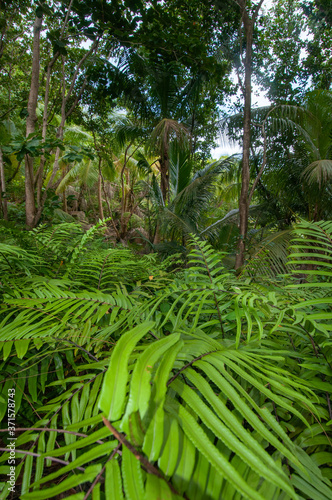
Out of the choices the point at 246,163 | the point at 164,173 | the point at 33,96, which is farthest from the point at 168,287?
the point at 164,173

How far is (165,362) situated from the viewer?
33 cm

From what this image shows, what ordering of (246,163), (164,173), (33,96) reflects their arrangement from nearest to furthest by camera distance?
1. (33,96)
2. (246,163)
3. (164,173)

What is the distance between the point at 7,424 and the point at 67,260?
2.34 ft

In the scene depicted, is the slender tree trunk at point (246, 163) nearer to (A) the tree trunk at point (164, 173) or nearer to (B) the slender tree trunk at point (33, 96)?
(A) the tree trunk at point (164, 173)

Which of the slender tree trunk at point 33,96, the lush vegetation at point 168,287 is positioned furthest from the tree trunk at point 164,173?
the slender tree trunk at point 33,96

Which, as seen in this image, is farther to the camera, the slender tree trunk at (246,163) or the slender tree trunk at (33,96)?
the slender tree trunk at (246,163)

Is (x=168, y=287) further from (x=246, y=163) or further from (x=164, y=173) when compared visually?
(x=164, y=173)

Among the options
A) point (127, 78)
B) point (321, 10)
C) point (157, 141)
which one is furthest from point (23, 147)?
point (321, 10)

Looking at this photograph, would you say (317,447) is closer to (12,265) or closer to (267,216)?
(12,265)

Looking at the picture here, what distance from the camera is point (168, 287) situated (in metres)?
1.01

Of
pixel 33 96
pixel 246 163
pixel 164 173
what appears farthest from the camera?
pixel 164 173

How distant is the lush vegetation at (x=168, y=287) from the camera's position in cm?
29

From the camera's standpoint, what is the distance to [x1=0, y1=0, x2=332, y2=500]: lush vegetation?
0.29 m

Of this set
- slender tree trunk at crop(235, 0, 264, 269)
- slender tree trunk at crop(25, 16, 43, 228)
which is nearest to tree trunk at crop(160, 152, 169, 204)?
slender tree trunk at crop(235, 0, 264, 269)
